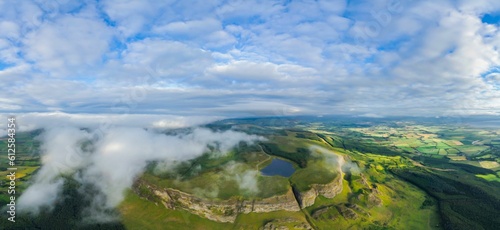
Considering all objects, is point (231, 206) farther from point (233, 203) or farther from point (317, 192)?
point (317, 192)

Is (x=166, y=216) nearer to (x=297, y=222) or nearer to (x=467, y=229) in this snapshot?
(x=297, y=222)

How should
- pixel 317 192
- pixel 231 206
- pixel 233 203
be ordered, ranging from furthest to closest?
pixel 317 192, pixel 233 203, pixel 231 206

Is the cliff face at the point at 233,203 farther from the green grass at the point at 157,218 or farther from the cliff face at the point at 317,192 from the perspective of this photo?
the green grass at the point at 157,218

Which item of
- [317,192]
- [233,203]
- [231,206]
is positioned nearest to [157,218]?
[231,206]

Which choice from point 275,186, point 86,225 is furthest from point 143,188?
point 275,186

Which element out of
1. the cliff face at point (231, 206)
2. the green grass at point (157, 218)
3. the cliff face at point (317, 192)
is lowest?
the green grass at point (157, 218)

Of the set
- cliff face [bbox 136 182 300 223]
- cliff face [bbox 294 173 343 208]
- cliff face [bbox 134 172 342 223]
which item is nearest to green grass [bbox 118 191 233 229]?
cliff face [bbox 134 172 342 223]

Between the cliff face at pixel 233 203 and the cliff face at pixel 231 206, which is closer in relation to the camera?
the cliff face at pixel 231 206

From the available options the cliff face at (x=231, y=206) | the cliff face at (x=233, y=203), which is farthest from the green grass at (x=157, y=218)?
the cliff face at (x=231, y=206)

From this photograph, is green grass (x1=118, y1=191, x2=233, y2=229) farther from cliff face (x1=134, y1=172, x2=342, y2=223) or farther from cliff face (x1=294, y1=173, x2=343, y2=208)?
cliff face (x1=294, y1=173, x2=343, y2=208)
